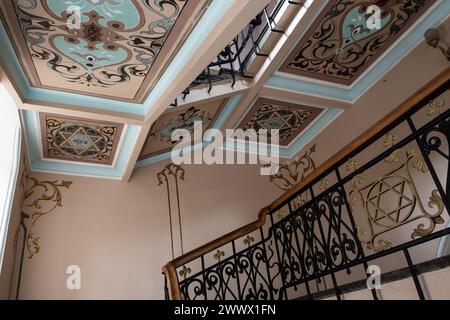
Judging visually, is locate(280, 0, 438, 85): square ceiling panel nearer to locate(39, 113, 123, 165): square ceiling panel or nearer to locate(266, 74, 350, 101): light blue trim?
locate(266, 74, 350, 101): light blue trim

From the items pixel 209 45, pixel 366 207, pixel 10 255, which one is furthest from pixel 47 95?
pixel 366 207

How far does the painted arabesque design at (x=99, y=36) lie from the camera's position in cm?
231

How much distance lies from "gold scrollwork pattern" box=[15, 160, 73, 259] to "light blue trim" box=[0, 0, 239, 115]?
1.20 m

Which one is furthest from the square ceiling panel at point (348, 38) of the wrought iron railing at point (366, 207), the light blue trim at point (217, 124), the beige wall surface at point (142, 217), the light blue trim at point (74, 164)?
the light blue trim at point (74, 164)

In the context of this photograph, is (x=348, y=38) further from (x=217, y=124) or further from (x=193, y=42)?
(x=217, y=124)

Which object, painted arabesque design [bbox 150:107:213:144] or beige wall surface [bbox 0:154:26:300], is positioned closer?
beige wall surface [bbox 0:154:26:300]

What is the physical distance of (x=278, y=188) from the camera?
215 inches

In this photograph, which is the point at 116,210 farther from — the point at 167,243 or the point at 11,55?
the point at 11,55

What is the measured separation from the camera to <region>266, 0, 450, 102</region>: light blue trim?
11.5 feet

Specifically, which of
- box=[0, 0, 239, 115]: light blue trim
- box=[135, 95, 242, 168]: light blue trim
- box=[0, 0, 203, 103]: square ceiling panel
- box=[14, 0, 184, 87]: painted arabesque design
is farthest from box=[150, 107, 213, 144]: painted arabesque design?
box=[14, 0, 184, 87]: painted arabesque design

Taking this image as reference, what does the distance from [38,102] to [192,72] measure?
1.36m
